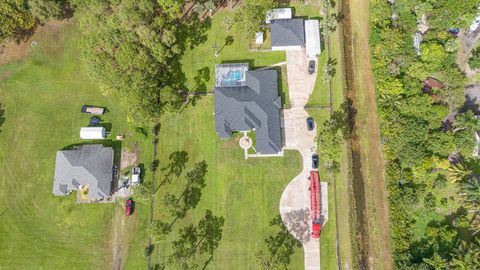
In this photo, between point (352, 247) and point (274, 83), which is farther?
point (274, 83)

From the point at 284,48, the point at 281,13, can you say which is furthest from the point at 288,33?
the point at 281,13

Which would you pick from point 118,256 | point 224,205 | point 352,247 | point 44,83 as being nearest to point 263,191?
point 224,205

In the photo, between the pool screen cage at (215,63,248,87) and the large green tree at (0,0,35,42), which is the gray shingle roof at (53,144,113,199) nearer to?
the pool screen cage at (215,63,248,87)

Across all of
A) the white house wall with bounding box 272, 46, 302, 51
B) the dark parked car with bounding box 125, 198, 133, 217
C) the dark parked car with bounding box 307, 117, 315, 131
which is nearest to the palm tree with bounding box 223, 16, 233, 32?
the white house wall with bounding box 272, 46, 302, 51

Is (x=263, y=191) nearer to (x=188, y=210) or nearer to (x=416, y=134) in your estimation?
(x=188, y=210)

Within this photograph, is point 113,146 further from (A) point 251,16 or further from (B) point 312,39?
(B) point 312,39

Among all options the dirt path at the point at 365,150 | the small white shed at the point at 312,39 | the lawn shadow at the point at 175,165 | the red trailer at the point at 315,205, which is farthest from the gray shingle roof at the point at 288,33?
the lawn shadow at the point at 175,165
